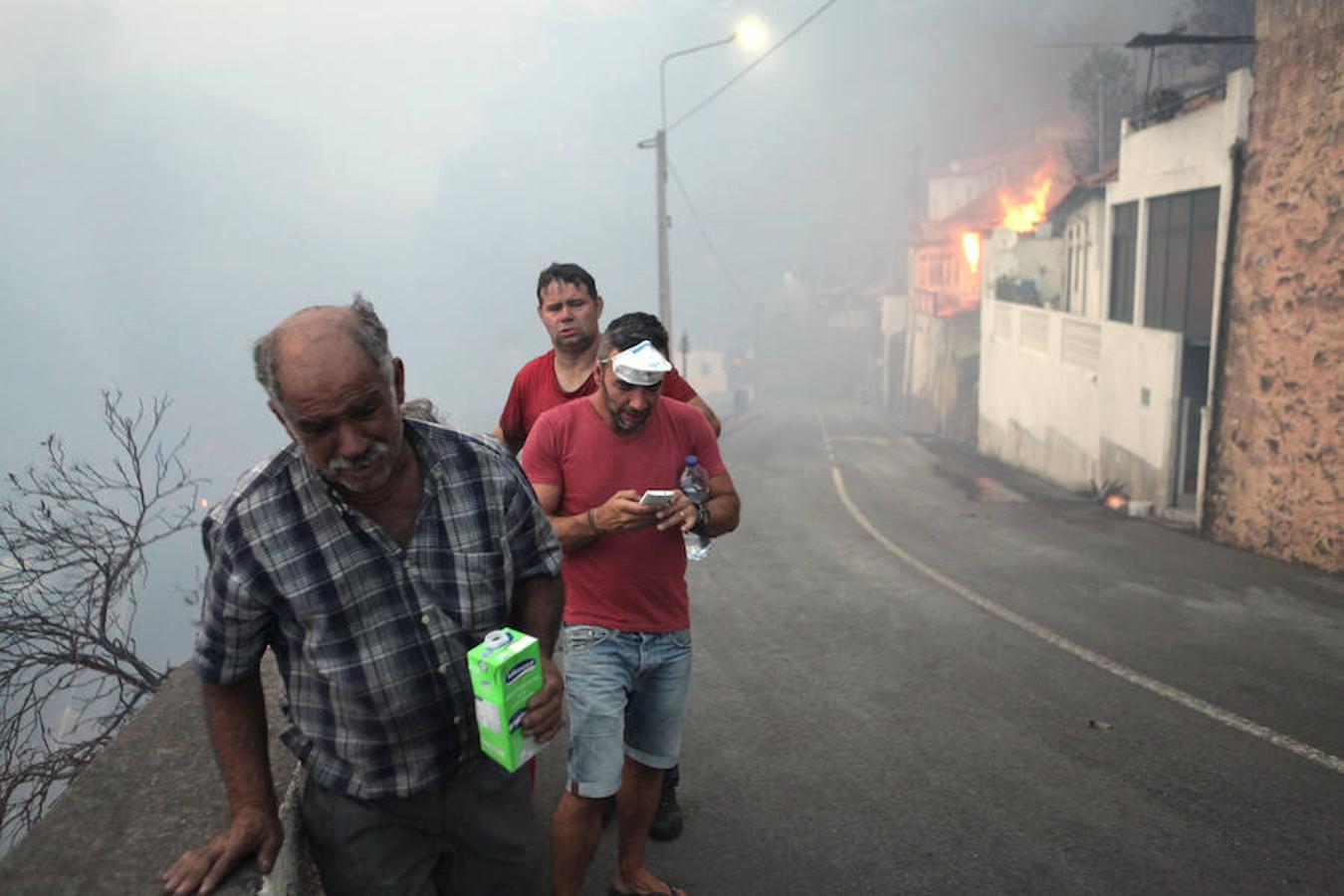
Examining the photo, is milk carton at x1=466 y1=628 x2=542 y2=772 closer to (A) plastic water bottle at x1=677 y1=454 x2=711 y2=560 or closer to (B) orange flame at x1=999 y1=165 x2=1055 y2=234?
(A) plastic water bottle at x1=677 y1=454 x2=711 y2=560

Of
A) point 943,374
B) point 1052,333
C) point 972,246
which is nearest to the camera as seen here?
point 1052,333

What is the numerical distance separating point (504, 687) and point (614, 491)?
1376 millimetres

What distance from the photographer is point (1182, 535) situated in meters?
12.4

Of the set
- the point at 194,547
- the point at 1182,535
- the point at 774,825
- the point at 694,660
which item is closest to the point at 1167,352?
the point at 1182,535

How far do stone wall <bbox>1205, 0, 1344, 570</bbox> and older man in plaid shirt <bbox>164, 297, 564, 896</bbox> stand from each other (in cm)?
1033

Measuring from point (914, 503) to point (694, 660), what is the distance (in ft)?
31.4

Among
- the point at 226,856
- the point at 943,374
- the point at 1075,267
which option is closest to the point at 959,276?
the point at 943,374

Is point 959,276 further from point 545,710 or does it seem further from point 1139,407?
point 545,710

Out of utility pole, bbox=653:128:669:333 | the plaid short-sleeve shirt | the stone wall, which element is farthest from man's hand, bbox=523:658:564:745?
utility pole, bbox=653:128:669:333

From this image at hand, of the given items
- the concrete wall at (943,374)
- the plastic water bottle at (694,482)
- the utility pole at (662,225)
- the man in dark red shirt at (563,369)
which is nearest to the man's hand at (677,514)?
the plastic water bottle at (694,482)

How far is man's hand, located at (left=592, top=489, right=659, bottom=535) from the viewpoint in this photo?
10.6ft

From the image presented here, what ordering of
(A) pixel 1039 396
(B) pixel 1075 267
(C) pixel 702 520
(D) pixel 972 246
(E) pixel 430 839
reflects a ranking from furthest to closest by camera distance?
(D) pixel 972 246 < (B) pixel 1075 267 < (A) pixel 1039 396 < (C) pixel 702 520 < (E) pixel 430 839

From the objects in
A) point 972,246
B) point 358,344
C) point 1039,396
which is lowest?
point 1039,396

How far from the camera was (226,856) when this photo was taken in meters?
2.23
